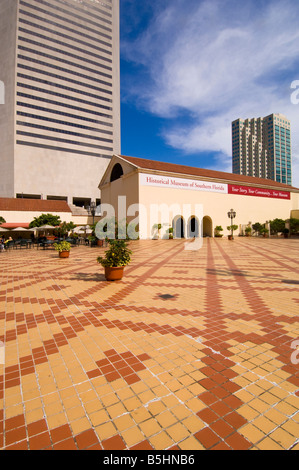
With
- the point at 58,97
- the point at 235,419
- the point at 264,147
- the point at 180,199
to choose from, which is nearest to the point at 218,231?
the point at 180,199

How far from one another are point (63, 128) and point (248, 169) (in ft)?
267

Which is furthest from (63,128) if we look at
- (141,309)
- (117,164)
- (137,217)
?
(141,309)

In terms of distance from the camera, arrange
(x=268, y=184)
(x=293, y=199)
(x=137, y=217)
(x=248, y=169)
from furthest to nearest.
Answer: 1. (x=248, y=169)
2. (x=293, y=199)
3. (x=268, y=184)
4. (x=137, y=217)

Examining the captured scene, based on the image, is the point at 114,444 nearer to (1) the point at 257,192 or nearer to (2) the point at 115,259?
(2) the point at 115,259

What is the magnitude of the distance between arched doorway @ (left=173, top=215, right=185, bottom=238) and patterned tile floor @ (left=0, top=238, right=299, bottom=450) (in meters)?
22.5

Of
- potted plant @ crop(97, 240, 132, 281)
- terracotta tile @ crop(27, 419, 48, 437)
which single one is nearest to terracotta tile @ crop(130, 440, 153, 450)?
terracotta tile @ crop(27, 419, 48, 437)

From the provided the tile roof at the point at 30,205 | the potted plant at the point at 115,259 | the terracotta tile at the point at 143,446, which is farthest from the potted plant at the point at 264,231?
the terracotta tile at the point at 143,446

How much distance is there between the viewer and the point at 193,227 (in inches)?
1252

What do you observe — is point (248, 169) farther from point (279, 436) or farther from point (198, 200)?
point (279, 436)

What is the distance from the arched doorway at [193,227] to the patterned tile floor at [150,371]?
25.0 meters

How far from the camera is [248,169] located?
336 feet

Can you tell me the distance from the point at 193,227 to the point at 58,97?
48702 millimetres

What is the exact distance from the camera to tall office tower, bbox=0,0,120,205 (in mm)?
49256
